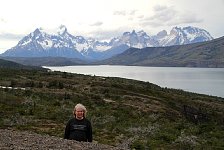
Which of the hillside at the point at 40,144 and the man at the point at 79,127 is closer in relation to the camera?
the man at the point at 79,127

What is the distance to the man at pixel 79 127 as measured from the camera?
52.2ft

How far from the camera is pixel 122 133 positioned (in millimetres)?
33969

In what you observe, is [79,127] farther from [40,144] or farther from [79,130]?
[40,144]

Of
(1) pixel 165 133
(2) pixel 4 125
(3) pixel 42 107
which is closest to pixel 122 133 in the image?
(1) pixel 165 133

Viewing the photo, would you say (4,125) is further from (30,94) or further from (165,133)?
(30,94)

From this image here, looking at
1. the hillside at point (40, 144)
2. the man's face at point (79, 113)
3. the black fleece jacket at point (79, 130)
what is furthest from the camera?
the hillside at point (40, 144)

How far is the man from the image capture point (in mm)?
15898

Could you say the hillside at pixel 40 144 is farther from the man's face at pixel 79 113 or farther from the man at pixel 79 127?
the man's face at pixel 79 113

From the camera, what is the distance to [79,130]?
16.4 m

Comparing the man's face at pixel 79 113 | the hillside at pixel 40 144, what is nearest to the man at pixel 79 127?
the man's face at pixel 79 113

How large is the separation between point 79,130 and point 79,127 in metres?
0.19

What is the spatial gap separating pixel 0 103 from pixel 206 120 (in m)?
32.1

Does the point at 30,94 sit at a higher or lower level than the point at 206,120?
higher

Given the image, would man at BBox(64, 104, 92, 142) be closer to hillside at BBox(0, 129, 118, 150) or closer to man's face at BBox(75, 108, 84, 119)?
man's face at BBox(75, 108, 84, 119)
